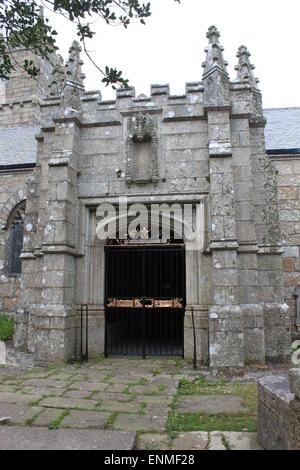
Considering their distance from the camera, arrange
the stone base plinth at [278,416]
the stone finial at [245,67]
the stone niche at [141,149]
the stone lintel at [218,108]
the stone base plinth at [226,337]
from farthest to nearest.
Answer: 1. the stone finial at [245,67]
2. the stone niche at [141,149]
3. the stone lintel at [218,108]
4. the stone base plinth at [226,337]
5. the stone base plinth at [278,416]

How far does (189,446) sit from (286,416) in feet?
2.98

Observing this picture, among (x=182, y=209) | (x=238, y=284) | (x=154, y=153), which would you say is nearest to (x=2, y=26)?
(x=154, y=153)

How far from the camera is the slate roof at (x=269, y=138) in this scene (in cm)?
1042

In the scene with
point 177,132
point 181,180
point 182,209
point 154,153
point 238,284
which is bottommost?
point 238,284

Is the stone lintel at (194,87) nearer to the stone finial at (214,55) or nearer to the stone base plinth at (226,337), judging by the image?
the stone finial at (214,55)

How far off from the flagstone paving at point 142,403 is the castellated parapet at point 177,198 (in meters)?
0.76

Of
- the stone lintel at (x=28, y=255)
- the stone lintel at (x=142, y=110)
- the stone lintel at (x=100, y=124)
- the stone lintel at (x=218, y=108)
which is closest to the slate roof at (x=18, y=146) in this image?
the stone lintel at (x=28, y=255)

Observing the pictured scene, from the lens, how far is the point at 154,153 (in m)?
6.95

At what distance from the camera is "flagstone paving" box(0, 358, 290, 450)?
322cm

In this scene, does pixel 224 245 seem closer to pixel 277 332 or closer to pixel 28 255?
pixel 277 332

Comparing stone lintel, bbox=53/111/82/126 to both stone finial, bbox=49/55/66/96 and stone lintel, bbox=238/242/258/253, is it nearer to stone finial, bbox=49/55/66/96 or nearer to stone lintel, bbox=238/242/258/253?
stone finial, bbox=49/55/66/96

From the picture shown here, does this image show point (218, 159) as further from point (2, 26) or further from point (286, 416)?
point (286, 416)

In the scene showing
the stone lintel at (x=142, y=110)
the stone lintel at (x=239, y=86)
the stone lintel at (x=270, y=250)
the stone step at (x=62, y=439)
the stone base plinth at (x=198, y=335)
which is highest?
the stone lintel at (x=239, y=86)
